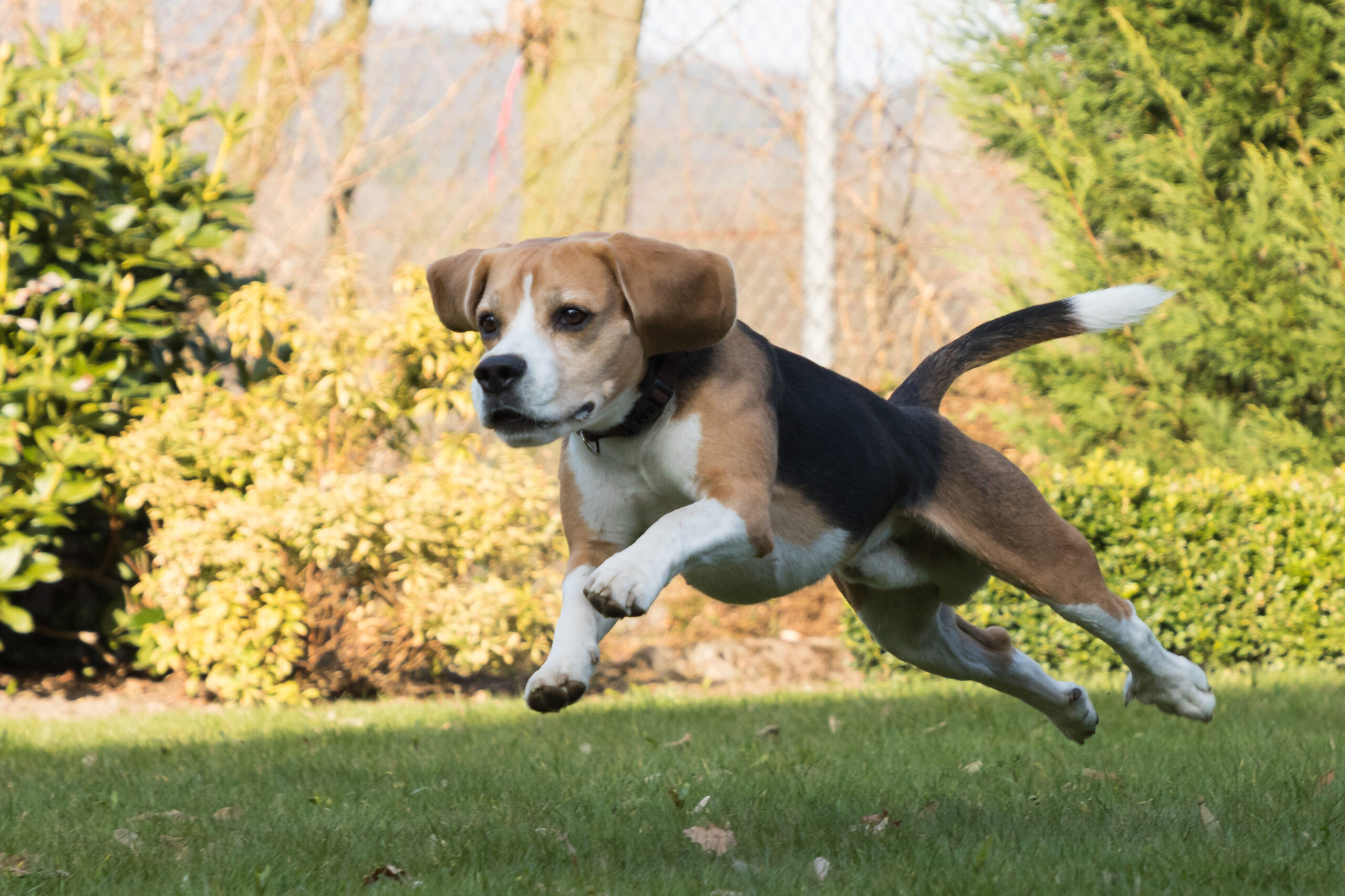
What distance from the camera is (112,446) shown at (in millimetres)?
7188

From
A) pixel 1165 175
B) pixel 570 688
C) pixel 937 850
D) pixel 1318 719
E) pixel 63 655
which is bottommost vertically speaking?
pixel 63 655

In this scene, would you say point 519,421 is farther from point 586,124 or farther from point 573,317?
point 586,124

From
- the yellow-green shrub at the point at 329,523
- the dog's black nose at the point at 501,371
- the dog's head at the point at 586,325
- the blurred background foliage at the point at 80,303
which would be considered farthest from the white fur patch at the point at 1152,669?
the blurred background foliage at the point at 80,303

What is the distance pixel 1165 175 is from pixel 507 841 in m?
6.77

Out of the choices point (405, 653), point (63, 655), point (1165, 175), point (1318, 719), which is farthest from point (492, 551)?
point (1165, 175)

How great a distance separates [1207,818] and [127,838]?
2896mm

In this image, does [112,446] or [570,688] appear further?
[112,446]

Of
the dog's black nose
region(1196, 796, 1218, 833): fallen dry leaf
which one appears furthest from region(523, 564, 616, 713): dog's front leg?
region(1196, 796, 1218, 833): fallen dry leaf

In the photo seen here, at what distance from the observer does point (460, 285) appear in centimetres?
356

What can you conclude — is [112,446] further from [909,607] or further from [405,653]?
[909,607]

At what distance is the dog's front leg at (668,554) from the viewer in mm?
2832

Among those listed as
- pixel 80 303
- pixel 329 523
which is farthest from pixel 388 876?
pixel 80 303

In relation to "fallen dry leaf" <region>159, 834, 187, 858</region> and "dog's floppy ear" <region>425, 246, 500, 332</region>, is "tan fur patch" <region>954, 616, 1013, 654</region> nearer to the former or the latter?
"dog's floppy ear" <region>425, 246, 500, 332</region>

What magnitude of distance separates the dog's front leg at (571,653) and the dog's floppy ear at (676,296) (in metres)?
0.62
